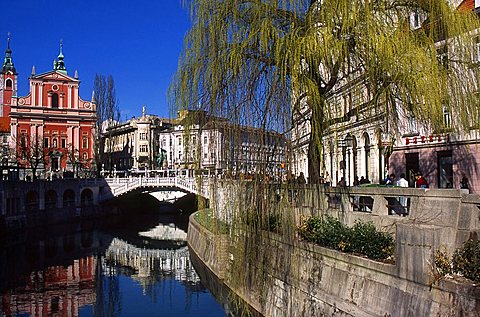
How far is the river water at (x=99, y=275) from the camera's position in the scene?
22.0m

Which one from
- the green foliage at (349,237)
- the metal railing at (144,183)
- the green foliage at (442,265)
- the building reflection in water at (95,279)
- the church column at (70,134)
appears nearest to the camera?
the green foliage at (442,265)

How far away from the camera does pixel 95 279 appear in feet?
93.4

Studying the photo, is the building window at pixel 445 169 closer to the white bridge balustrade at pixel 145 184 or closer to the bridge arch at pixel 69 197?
the white bridge balustrade at pixel 145 184

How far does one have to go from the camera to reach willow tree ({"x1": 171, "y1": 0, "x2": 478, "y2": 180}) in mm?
12414

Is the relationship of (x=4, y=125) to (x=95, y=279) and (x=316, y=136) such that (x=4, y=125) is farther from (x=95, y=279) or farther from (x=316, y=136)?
(x=316, y=136)

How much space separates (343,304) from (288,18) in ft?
24.3

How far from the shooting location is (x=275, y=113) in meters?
12.3

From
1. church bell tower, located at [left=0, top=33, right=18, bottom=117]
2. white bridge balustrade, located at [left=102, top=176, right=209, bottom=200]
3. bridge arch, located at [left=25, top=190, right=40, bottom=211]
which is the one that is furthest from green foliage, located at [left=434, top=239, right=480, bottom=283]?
church bell tower, located at [left=0, top=33, right=18, bottom=117]

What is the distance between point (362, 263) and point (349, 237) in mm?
1188

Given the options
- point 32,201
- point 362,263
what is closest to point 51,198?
point 32,201

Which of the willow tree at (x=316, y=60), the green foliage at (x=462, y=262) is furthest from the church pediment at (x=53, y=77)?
the green foliage at (x=462, y=262)

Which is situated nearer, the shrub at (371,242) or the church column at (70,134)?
the shrub at (371,242)

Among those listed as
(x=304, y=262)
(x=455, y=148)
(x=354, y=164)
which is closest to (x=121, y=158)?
(x=354, y=164)

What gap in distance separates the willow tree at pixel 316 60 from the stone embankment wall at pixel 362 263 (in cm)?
179
